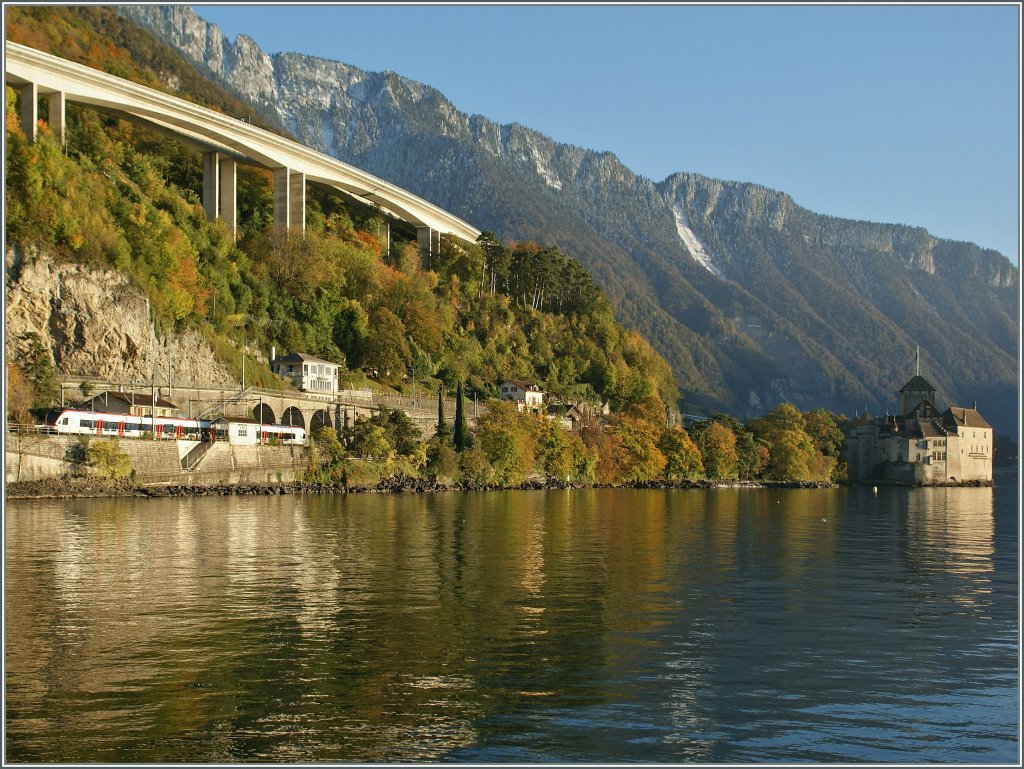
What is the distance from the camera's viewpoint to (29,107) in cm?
7606

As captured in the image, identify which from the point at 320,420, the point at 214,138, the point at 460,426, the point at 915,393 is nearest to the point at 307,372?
the point at 320,420

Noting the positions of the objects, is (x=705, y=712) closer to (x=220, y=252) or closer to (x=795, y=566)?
(x=795, y=566)

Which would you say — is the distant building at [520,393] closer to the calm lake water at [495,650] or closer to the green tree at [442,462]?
the green tree at [442,462]

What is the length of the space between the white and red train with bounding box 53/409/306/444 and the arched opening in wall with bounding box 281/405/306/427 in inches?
126

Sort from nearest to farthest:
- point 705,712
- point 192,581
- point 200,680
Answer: point 705,712 < point 200,680 < point 192,581

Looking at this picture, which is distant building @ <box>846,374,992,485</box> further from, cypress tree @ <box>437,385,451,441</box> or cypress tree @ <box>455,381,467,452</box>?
cypress tree @ <box>437,385,451,441</box>

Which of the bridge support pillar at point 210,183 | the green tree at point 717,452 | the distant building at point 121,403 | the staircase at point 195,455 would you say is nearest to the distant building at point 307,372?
the staircase at point 195,455

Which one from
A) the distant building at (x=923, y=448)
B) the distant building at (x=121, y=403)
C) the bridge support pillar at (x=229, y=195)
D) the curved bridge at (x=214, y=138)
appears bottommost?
the distant building at (x=923, y=448)

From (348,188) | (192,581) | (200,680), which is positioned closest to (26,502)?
(192,581)

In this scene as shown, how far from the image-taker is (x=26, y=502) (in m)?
53.3

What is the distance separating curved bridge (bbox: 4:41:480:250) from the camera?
254 ft

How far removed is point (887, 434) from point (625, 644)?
131571 mm

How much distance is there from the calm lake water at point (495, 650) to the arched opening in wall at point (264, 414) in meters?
37.8

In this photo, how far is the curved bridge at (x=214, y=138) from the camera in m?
77.5
